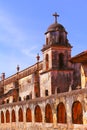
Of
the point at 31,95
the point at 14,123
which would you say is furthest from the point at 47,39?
the point at 14,123

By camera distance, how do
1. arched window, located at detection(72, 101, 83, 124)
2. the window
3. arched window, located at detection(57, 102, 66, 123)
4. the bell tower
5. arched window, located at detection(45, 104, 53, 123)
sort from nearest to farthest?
arched window, located at detection(72, 101, 83, 124)
arched window, located at detection(57, 102, 66, 123)
arched window, located at detection(45, 104, 53, 123)
the window
the bell tower

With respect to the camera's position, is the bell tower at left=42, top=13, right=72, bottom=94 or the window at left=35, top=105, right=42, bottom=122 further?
the bell tower at left=42, top=13, right=72, bottom=94

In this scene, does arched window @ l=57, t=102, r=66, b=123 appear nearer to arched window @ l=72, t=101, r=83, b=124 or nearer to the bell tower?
arched window @ l=72, t=101, r=83, b=124

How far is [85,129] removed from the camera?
61.3ft

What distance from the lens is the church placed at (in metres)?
20.8

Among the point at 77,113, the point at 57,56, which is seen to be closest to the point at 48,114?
the point at 77,113

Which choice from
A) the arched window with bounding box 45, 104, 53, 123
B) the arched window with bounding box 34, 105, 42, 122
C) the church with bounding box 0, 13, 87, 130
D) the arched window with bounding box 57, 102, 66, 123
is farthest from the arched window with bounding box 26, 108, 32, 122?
the arched window with bounding box 57, 102, 66, 123

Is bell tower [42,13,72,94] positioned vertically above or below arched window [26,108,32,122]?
above

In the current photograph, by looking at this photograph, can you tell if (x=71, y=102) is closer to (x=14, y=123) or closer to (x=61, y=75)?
(x=14, y=123)

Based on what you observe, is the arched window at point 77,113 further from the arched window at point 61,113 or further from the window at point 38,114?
the window at point 38,114

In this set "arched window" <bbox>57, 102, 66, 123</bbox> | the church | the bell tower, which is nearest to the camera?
the church

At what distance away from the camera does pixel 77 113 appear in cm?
2070

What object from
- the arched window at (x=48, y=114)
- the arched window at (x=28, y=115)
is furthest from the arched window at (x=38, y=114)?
the arched window at (x=28, y=115)

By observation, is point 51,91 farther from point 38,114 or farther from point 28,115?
point 38,114
